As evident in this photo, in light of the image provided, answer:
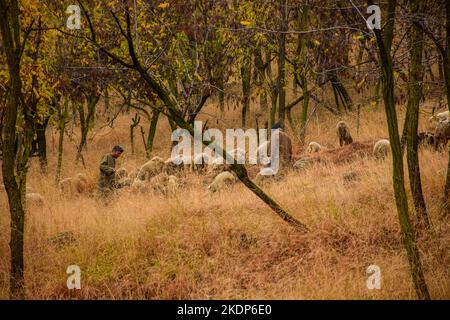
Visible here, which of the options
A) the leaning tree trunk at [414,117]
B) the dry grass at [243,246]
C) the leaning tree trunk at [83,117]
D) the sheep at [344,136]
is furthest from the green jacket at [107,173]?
the leaning tree trunk at [414,117]

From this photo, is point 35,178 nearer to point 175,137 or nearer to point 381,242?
point 175,137

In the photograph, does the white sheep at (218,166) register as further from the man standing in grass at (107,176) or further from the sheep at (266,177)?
Result: the man standing in grass at (107,176)

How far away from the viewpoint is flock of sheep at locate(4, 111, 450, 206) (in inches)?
405

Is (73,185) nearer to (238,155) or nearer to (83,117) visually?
(238,155)

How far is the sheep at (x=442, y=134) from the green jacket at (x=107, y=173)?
7.29m

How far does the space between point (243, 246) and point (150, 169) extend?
6.81 meters

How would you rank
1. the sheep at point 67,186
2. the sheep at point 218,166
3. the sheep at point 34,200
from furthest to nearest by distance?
the sheep at point 67,186 → the sheep at point 218,166 → the sheep at point 34,200

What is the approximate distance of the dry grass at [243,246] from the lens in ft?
18.4

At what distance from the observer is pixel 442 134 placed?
10094mm

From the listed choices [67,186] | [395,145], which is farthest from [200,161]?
[395,145]
